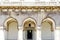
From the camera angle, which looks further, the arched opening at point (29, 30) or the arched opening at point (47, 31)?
the arched opening at point (29, 30)

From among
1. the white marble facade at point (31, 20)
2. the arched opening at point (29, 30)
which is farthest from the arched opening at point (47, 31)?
the white marble facade at point (31, 20)

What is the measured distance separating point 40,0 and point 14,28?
5.72 metres

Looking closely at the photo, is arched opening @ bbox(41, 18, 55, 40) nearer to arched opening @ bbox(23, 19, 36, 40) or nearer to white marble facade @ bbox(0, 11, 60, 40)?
arched opening @ bbox(23, 19, 36, 40)

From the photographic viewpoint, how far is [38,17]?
26125 mm

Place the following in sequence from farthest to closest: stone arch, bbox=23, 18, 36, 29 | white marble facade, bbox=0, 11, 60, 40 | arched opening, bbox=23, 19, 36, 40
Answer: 1. arched opening, bbox=23, 19, 36, 40
2. stone arch, bbox=23, 18, 36, 29
3. white marble facade, bbox=0, 11, 60, 40

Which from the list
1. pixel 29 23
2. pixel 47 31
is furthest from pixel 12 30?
pixel 47 31

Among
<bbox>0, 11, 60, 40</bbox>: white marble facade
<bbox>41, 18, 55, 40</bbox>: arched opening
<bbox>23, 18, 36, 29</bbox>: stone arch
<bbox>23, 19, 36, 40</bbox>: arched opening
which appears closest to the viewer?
<bbox>0, 11, 60, 40</bbox>: white marble facade

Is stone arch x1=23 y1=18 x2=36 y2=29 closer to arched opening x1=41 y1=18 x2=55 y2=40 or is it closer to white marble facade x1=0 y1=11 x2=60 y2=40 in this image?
white marble facade x1=0 y1=11 x2=60 y2=40

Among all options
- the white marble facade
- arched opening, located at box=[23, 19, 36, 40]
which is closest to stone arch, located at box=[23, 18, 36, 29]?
arched opening, located at box=[23, 19, 36, 40]

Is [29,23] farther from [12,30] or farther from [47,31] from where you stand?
[47,31]

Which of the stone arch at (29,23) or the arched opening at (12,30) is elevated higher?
the stone arch at (29,23)

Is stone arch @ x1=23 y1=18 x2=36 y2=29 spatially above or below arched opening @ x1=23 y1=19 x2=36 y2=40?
above

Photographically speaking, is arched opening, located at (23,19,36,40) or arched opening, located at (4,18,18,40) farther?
arched opening, located at (23,19,36,40)

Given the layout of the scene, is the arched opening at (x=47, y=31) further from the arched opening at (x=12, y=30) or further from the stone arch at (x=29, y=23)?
the arched opening at (x=12, y=30)
